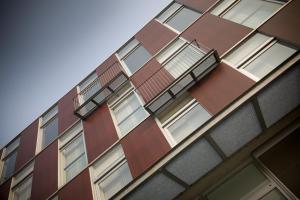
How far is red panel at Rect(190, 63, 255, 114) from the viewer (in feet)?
25.7

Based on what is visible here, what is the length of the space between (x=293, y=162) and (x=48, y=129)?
1341 centimetres

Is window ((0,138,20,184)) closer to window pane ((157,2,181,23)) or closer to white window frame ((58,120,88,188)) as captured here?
white window frame ((58,120,88,188))

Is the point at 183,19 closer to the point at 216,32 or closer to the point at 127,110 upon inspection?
the point at 216,32

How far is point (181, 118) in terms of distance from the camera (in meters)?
9.03

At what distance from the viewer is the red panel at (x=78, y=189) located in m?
9.52

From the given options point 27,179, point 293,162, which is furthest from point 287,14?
point 27,179

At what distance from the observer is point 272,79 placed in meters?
6.34

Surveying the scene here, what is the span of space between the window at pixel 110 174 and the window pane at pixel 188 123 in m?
2.22

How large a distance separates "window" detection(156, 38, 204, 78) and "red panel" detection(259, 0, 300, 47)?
2.57m

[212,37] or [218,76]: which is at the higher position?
[212,37]

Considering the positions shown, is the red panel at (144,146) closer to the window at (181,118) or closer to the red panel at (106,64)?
the window at (181,118)

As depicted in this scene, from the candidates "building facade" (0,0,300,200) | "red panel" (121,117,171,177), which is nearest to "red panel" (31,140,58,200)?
"building facade" (0,0,300,200)

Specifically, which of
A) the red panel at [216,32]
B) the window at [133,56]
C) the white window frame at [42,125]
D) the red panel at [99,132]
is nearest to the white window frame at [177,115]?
the red panel at [216,32]

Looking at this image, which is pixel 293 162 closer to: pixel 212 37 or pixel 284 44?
pixel 284 44
